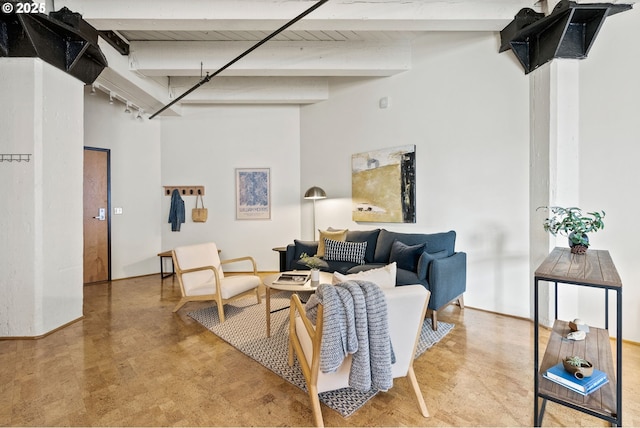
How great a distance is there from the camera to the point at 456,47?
3840 mm

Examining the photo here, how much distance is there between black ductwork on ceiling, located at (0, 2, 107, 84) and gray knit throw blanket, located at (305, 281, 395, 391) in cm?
356

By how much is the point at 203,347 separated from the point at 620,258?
3943 millimetres

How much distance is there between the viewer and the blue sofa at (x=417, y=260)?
124 inches

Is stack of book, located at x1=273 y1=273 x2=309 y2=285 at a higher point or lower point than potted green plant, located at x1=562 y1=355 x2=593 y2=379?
higher

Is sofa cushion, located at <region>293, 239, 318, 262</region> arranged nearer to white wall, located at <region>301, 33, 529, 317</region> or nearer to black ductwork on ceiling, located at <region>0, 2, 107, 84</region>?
white wall, located at <region>301, 33, 529, 317</region>

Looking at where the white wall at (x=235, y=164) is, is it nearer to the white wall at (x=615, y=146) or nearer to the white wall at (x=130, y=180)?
the white wall at (x=130, y=180)

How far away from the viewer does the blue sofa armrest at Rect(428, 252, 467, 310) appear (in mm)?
3094

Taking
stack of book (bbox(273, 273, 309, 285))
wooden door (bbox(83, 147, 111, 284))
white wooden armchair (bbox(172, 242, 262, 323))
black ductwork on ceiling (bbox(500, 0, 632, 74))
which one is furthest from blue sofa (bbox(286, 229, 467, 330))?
wooden door (bbox(83, 147, 111, 284))

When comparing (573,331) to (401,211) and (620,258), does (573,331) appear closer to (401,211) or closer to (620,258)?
(620,258)

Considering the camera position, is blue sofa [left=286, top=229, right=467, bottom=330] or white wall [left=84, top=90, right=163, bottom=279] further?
white wall [left=84, top=90, right=163, bottom=279]

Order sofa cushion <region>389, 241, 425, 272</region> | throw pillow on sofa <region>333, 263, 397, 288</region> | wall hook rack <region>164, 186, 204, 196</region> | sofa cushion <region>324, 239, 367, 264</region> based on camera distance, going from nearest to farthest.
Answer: throw pillow on sofa <region>333, 263, 397, 288</region> → sofa cushion <region>389, 241, 425, 272</region> → sofa cushion <region>324, 239, 367, 264</region> → wall hook rack <region>164, 186, 204, 196</region>

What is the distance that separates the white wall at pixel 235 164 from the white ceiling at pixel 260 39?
488 mm

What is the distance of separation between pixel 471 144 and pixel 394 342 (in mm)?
2921

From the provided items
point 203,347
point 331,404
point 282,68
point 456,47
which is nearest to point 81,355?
point 203,347
